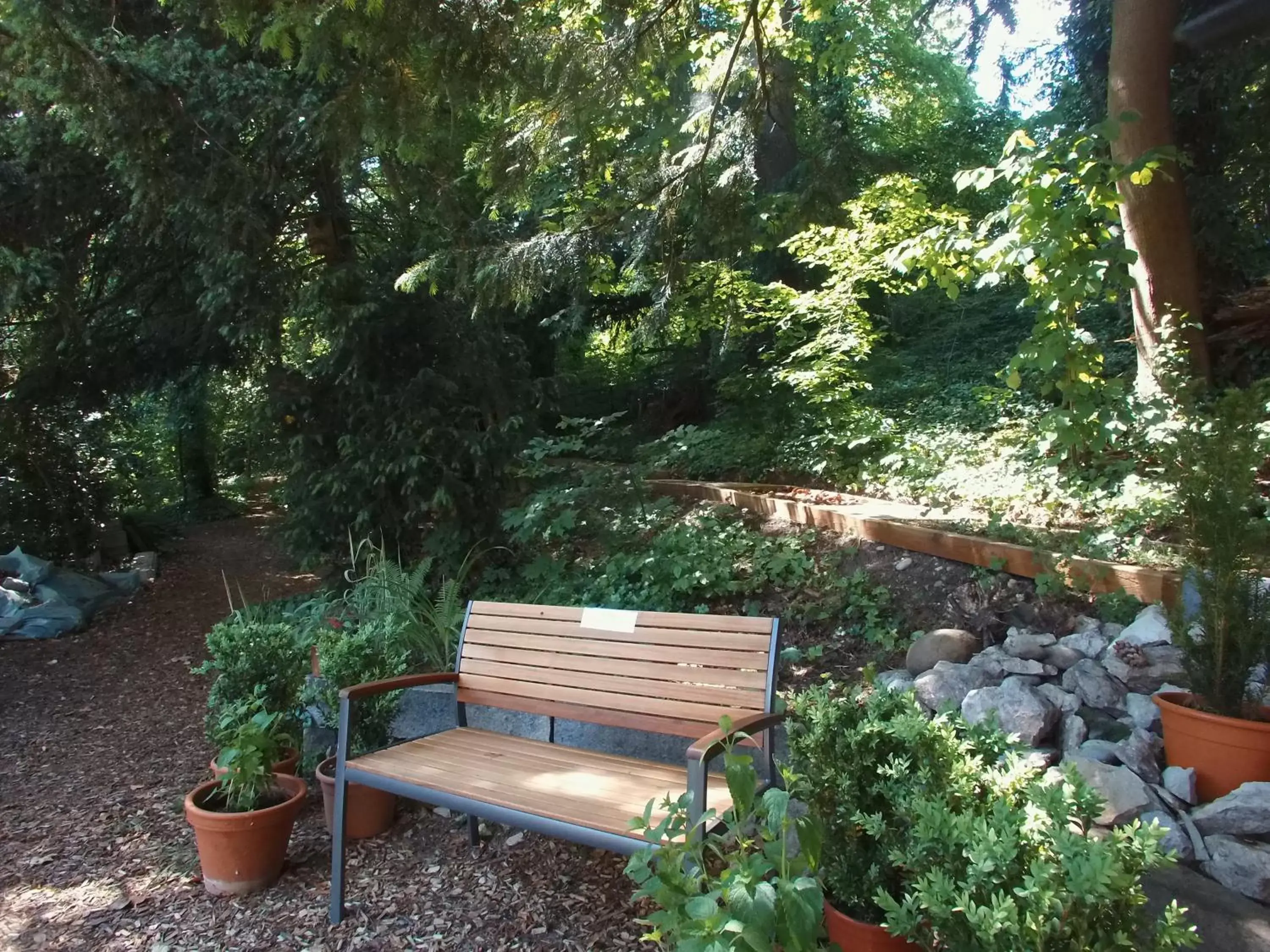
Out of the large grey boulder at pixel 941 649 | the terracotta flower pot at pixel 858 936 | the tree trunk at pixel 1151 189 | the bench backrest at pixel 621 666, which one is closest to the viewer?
the terracotta flower pot at pixel 858 936

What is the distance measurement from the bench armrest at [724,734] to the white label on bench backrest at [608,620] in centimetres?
66

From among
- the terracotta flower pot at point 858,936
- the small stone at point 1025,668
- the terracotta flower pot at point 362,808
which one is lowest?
the terracotta flower pot at point 362,808

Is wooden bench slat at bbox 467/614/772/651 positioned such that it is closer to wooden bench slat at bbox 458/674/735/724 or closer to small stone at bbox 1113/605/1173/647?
wooden bench slat at bbox 458/674/735/724

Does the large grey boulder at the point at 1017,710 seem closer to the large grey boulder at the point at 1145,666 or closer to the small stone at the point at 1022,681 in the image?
the small stone at the point at 1022,681

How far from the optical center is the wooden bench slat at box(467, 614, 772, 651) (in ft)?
9.00

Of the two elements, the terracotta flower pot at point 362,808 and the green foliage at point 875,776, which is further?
the terracotta flower pot at point 362,808

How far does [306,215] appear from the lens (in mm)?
6594

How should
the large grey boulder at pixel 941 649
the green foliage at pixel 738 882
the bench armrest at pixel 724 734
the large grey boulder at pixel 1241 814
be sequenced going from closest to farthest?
the green foliage at pixel 738 882 < the bench armrest at pixel 724 734 < the large grey boulder at pixel 1241 814 < the large grey boulder at pixel 941 649

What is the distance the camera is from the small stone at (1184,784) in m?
2.55

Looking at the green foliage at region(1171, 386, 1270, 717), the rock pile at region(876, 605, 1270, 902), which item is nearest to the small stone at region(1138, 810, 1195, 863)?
the rock pile at region(876, 605, 1270, 902)

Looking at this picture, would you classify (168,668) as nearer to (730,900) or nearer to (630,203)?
(630,203)

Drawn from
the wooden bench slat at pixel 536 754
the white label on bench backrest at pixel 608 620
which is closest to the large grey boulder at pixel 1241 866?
the wooden bench slat at pixel 536 754

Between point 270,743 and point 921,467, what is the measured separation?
4876mm

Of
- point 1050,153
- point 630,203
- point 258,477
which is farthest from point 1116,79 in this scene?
point 258,477
